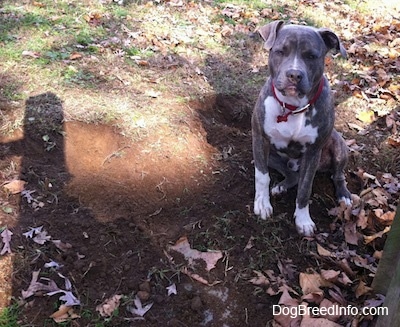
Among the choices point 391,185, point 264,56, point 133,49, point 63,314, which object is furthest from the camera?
point 264,56

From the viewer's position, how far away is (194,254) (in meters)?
3.26

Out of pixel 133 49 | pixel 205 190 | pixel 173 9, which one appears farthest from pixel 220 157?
pixel 173 9

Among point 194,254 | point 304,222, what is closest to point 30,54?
point 194,254

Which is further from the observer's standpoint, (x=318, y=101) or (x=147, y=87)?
(x=147, y=87)

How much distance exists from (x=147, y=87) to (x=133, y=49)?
989mm

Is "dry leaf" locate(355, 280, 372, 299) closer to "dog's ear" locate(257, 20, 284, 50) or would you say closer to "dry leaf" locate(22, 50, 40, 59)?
"dog's ear" locate(257, 20, 284, 50)

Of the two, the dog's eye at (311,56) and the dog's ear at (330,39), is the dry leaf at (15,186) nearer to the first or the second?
the dog's eye at (311,56)

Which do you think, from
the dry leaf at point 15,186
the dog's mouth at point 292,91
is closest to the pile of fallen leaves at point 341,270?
the dog's mouth at point 292,91

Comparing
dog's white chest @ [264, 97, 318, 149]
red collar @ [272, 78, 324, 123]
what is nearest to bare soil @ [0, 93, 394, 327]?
dog's white chest @ [264, 97, 318, 149]

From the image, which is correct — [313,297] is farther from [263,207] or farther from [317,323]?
[263,207]

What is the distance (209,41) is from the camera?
250 inches

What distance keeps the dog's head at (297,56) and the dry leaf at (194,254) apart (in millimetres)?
Answer: 1272

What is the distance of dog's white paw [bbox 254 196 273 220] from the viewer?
363cm

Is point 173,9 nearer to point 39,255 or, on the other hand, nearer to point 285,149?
point 285,149
